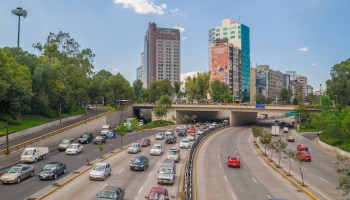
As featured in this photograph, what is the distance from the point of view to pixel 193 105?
108 metres

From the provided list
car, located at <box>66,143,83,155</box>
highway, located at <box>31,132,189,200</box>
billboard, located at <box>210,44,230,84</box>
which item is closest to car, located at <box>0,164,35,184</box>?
highway, located at <box>31,132,189,200</box>

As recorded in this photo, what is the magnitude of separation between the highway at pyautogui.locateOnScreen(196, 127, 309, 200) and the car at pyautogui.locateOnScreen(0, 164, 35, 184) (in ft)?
55.4

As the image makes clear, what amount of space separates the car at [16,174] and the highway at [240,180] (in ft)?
55.4

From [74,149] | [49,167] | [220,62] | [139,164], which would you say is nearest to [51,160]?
[74,149]

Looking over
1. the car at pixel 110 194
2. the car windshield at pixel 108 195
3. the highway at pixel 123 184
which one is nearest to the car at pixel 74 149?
the highway at pixel 123 184

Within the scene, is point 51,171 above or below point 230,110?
below

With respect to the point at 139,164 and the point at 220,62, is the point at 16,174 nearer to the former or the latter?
the point at 139,164

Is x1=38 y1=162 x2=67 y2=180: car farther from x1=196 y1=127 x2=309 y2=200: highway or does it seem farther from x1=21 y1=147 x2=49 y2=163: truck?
x1=196 y1=127 x2=309 y2=200: highway

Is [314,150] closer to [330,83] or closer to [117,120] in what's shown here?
[330,83]

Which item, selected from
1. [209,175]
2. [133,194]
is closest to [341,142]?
[209,175]

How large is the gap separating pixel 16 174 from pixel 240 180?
72.0 ft

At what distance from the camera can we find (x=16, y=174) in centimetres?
3130

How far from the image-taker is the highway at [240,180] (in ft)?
94.0

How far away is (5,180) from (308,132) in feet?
270
